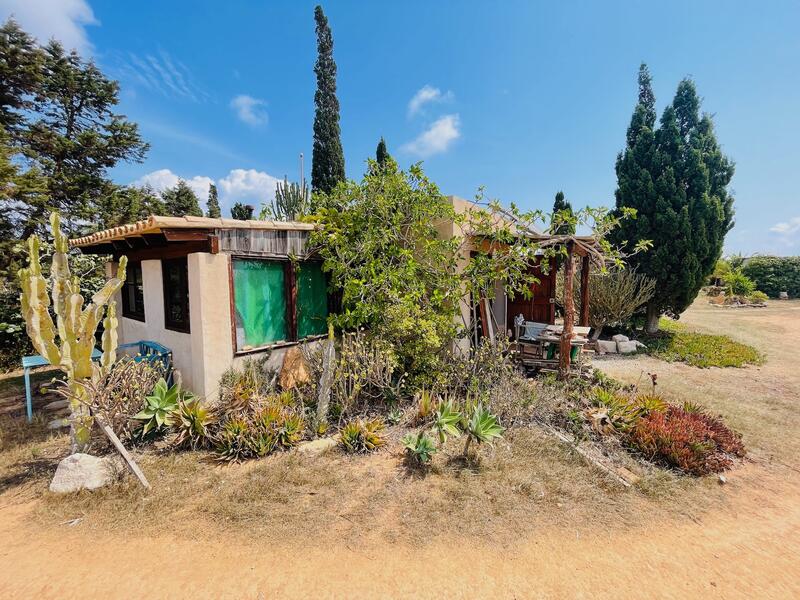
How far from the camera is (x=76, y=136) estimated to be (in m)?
15.7

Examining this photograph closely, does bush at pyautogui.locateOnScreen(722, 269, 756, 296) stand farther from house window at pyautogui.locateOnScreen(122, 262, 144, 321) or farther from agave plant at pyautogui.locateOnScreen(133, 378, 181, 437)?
house window at pyautogui.locateOnScreen(122, 262, 144, 321)

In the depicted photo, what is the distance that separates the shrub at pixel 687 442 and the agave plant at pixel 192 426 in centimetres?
619

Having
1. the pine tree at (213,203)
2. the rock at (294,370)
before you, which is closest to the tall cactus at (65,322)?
the rock at (294,370)

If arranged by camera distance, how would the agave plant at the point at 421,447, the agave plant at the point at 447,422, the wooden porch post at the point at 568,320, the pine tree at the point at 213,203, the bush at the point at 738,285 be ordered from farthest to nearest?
the pine tree at the point at 213,203 → the bush at the point at 738,285 → the wooden porch post at the point at 568,320 → the agave plant at the point at 447,422 → the agave plant at the point at 421,447

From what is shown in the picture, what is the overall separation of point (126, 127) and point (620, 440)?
22191mm

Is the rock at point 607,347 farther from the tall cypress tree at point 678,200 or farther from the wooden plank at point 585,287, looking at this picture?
the wooden plank at point 585,287

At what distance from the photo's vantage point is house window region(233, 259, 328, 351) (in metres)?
6.52

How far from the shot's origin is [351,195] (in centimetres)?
700

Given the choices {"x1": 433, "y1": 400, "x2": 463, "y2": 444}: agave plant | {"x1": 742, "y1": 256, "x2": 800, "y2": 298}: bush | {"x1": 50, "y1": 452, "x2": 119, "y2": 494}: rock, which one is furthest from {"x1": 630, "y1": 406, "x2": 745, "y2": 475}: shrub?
{"x1": 742, "y1": 256, "x2": 800, "y2": 298}: bush

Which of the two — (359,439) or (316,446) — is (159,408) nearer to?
(316,446)

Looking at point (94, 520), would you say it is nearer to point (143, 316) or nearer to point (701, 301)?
point (143, 316)

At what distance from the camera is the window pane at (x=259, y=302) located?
21.2 ft

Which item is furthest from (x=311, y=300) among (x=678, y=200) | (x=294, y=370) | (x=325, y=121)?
(x=325, y=121)

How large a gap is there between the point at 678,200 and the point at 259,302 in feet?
46.2
